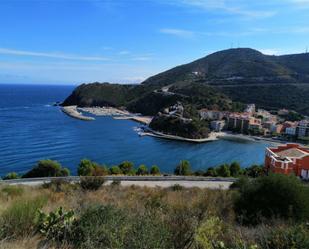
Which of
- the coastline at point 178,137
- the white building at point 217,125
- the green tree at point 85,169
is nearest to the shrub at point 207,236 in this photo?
the green tree at point 85,169

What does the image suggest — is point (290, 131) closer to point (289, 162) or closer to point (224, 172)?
point (224, 172)

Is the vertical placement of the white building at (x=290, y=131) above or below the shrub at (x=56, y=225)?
below

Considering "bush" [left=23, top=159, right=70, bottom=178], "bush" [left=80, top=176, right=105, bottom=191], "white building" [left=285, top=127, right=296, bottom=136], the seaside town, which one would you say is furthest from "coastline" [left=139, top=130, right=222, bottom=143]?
"bush" [left=80, top=176, right=105, bottom=191]

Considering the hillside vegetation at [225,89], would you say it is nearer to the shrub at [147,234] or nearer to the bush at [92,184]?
the bush at [92,184]

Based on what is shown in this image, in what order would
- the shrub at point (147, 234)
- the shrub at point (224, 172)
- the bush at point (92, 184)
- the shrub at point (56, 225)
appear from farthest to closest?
the shrub at point (224, 172), the bush at point (92, 184), the shrub at point (56, 225), the shrub at point (147, 234)

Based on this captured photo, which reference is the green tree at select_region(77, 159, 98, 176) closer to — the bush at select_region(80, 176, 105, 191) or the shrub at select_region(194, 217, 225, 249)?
the bush at select_region(80, 176, 105, 191)

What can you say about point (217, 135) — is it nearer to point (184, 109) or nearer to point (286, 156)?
point (184, 109)
